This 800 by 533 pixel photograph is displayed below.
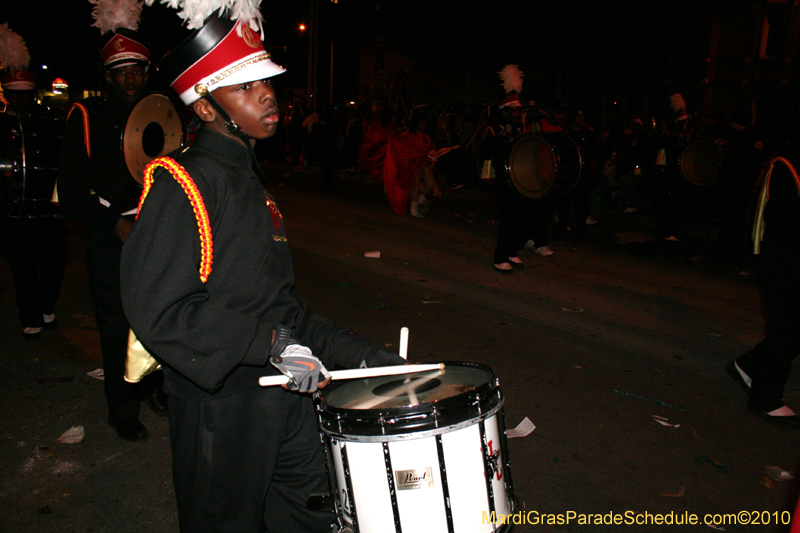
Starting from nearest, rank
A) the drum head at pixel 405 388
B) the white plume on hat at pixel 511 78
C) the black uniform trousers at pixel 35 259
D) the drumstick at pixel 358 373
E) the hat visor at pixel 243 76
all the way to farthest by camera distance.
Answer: the drumstick at pixel 358 373 → the hat visor at pixel 243 76 → the drum head at pixel 405 388 → the black uniform trousers at pixel 35 259 → the white plume on hat at pixel 511 78

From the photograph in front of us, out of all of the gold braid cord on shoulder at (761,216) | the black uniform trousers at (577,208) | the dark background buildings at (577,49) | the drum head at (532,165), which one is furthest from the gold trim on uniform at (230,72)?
the dark background buildings at (577,49)

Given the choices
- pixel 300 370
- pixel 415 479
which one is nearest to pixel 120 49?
pixel 300 370

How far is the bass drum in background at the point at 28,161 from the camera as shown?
4.67 meters

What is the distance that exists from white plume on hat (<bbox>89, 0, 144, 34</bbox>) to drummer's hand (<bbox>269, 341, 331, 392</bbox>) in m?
2.92

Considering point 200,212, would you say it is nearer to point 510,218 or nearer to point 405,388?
point 405,388

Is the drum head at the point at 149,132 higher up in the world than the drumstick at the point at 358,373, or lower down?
higher up

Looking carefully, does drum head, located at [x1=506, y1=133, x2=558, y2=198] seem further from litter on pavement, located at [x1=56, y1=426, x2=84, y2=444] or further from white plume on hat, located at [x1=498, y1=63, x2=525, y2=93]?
litter on pavement, located at [x1=56, y1=426, x2=84, y2=444]

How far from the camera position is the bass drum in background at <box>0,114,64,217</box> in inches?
184

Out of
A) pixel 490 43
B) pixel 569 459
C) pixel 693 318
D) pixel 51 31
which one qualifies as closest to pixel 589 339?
pixel 693 318

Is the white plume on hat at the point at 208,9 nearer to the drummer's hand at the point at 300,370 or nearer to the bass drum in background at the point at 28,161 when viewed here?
the drummer's hand at the point at 300,370

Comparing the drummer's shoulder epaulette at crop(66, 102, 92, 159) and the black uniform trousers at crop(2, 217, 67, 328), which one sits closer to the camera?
the drummer's shoulder epaulette at crop(66, 102, 92, 159)

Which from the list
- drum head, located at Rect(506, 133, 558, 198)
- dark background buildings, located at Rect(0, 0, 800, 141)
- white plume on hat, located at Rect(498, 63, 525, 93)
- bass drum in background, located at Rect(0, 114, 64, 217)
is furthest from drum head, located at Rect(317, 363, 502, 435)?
dark background buildings, located at Rect(0, 0, 800, 141)

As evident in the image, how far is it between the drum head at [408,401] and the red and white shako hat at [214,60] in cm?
109

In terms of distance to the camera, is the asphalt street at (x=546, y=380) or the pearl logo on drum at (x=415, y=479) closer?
the pearl logo on drum at (x=415, y=479)
